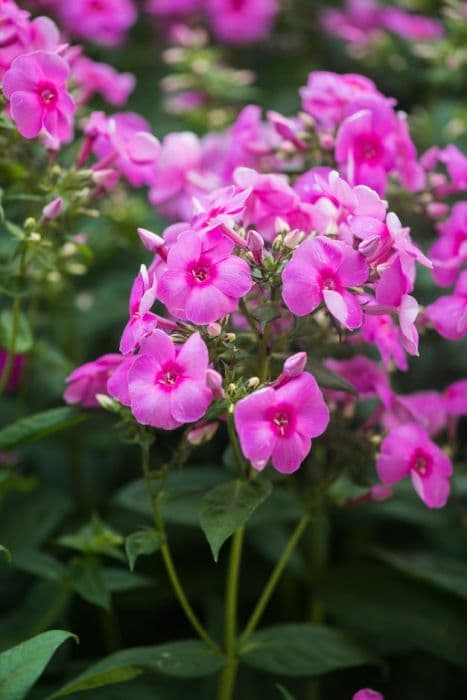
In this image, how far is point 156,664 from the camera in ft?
4.97

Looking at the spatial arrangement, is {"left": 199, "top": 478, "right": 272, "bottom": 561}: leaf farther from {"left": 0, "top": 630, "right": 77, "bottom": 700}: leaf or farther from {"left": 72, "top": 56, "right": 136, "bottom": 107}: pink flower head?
{"left": 72, "top": 56, "right": 136, "bottom": 107}: pink flower head

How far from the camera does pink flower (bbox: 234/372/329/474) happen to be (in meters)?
1.27

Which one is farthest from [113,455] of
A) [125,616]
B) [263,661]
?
[263,661]

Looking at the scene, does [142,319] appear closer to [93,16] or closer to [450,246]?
[450,246]

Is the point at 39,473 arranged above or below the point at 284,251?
below

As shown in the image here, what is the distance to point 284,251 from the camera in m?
1.39

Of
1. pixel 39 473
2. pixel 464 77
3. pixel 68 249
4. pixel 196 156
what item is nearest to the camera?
pixel 68 249

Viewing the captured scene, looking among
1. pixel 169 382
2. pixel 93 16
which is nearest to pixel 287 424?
pixel 169 382

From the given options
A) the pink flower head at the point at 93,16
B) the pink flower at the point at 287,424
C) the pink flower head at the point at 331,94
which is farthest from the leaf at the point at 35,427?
the pink flower head at the point at 93,16

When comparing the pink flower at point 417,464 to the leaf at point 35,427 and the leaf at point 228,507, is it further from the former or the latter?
the leaf at point 35,427

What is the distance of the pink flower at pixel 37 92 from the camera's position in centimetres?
145

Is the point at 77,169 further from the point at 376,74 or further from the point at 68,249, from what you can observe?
the point at 376,74

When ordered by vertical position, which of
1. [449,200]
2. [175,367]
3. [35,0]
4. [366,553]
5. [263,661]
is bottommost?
[366,553]

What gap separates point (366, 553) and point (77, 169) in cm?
99
